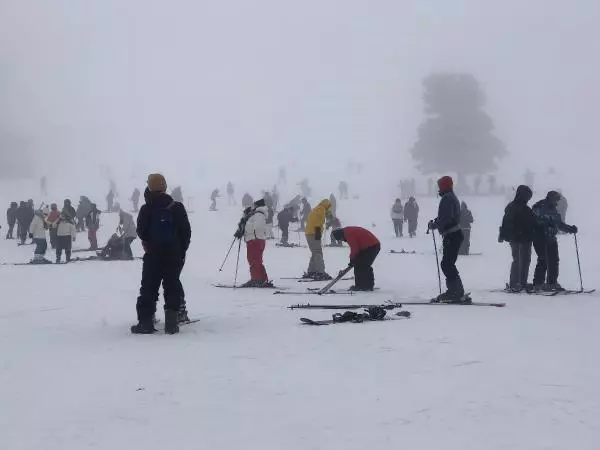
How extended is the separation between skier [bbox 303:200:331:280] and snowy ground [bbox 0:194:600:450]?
3.66 m

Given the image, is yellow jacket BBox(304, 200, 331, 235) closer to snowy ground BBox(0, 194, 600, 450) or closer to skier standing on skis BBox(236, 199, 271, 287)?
skier standing on skis BBox(236, 199, 271, 287)

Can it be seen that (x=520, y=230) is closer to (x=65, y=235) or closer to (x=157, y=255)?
(x=157, y=255)

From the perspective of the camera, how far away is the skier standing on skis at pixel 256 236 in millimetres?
13266

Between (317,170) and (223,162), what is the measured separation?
21365mm

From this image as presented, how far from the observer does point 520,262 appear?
12.3m

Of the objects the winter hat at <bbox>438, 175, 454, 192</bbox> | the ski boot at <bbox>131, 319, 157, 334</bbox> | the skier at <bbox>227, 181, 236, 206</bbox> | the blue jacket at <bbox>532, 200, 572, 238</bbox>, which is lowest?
the ski boot at <bbox>131, 319, 157, 334</bbox>

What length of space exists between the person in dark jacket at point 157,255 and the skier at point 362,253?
15.3 feet

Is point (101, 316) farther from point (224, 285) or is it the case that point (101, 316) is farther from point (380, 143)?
point (380, 143)

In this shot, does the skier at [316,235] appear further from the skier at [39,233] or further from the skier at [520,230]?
the skier at [39,233]

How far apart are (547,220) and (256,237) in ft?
16.6

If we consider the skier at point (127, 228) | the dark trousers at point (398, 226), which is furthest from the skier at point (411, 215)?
the skier at point (127, 228)

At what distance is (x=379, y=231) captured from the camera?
34344 millimetres

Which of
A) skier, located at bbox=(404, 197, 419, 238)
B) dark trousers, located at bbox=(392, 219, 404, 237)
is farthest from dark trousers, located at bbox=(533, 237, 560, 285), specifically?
dark trousers, located at bbox=(392, 219, 404, 237)

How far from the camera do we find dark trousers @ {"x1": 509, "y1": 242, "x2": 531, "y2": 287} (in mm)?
12102
